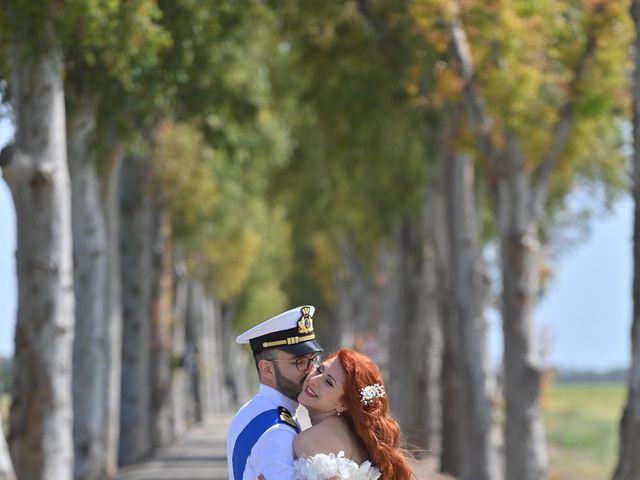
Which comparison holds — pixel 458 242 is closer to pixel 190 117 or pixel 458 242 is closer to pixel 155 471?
pixel 190 117

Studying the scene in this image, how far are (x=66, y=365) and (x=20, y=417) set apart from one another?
65 centimetres

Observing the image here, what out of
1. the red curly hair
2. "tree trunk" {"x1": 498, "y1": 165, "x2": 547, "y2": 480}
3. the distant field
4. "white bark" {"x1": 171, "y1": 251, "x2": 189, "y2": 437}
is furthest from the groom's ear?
"white bark" {"x1": 171, "y1": 251, "x2": 189, "y2": 437}

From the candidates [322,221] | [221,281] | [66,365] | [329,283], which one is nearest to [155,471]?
[66,365]

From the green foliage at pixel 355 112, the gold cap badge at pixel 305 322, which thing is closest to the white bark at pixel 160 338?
the green foliage at pixel 355 112

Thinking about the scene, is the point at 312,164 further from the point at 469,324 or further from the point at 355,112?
the point at 469,324

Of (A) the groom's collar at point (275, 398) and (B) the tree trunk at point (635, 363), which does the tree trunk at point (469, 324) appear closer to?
(B) the tree trunk at point (635, 363)

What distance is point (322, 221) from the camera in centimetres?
4666

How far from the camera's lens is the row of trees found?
15.1 metres

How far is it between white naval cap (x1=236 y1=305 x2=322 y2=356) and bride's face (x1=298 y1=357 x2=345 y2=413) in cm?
20

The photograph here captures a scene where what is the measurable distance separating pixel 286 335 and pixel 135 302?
2526 cm

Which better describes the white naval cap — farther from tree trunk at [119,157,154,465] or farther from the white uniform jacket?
tree trunk at [119,157,154,465]


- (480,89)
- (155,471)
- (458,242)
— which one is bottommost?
(155,471)

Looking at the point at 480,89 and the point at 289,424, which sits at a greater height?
the point at 480,89

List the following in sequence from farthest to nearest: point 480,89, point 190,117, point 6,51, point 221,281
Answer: point 221,281, point 190,117, point 480,89, point 6,51
